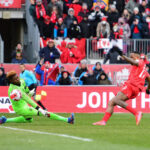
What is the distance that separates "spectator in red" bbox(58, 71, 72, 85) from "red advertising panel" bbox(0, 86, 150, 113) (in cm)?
49

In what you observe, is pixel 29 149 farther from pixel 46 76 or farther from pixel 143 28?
pixel 143 28

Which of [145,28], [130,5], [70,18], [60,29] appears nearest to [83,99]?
[60,29]

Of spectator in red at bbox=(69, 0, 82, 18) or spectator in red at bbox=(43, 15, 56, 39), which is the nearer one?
spectator in red at bbox=(43, 15, 56, 39)

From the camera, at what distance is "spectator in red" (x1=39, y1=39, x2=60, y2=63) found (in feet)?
80.6

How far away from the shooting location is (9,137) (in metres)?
12.0

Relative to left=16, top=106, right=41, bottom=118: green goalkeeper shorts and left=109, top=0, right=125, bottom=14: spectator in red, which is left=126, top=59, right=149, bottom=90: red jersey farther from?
left=109, top=0, right=125, bottom=14: spectator in red

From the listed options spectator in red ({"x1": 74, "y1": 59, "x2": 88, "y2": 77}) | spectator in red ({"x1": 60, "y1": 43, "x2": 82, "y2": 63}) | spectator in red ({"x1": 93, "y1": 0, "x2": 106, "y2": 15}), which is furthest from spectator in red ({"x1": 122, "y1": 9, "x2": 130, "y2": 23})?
spectator in red ({"x1": 74, "y1": 59, "x2": 88, "y2": 77})

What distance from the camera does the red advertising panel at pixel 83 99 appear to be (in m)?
23.2

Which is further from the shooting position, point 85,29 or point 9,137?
point 85,29

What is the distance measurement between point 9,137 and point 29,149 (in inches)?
85.5

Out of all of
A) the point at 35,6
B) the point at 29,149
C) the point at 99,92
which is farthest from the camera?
the point at 35,6

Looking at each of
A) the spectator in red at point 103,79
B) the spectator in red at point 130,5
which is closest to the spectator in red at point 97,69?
the spectator in red at point 103,79

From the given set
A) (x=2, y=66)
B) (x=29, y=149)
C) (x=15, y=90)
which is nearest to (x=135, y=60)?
(x=15, y=90)

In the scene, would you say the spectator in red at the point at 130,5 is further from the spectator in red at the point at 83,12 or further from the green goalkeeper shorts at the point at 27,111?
the green goalkeeper shorts at the point at 27,111
